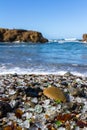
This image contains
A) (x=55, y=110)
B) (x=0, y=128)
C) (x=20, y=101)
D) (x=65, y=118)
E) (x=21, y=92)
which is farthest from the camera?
(x=21, y=92)

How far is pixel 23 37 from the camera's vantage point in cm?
9544

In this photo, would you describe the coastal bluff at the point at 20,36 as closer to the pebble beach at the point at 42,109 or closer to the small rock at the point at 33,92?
the small rock at the point at 33,92

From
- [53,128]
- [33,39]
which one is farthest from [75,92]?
[33,39]

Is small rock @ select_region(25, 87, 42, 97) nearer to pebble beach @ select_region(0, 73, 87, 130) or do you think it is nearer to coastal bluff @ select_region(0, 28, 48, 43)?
pebble beach @ select_region(0, 73, 87, 130)

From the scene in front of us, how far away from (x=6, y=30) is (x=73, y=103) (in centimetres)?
9229

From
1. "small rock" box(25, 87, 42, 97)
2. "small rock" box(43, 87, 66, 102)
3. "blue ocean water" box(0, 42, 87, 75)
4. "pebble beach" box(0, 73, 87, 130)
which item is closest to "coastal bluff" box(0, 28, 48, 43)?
"blue ocean water" box(0, 42, 87, 75)

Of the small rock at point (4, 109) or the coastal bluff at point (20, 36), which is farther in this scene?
the coastal bluff at point (20, 36)

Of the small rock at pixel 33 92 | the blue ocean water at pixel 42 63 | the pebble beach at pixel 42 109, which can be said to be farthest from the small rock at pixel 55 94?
the blue ocean water at pixel 42 63

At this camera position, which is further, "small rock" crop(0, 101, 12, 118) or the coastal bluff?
the coastal bluff

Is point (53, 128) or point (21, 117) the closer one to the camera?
point (53, 128)

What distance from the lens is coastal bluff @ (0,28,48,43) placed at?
93.9 meters

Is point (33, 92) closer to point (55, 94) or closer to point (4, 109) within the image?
point (55, 94)

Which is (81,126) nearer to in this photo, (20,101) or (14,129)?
(14,129)

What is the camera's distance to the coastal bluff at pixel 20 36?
93.9 metres
